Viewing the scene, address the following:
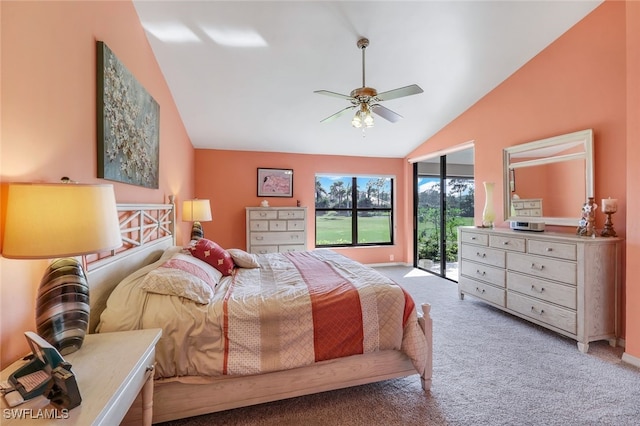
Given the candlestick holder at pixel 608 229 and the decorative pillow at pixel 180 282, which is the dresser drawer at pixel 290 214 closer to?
the decorative pillow at pixel 180 282

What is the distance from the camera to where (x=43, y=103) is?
1.27 metres

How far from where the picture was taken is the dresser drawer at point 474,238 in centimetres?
334

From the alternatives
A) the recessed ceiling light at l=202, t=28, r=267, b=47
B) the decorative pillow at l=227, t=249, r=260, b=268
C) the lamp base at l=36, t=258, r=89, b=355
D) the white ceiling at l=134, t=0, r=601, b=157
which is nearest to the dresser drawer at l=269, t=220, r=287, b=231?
the white ceiling at l=134, t=0, r=601, b=157

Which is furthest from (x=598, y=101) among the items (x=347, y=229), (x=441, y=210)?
(x=347, y=229)

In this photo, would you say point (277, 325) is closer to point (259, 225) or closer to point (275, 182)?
point (259, 225)

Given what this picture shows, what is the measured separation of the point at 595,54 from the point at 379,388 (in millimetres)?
3602

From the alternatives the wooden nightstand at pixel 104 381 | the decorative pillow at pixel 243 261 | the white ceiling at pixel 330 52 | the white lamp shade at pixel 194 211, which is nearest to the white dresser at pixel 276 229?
the white lamp shade at pixel 194 211

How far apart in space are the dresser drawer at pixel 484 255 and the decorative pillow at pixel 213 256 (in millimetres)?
2910

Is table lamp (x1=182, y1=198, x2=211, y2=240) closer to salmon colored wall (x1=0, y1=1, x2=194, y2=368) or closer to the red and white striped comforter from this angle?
salmon colored wall (x1=0, y1=1, x2=194, y2=368)

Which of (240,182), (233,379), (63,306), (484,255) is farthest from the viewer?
(240,182)

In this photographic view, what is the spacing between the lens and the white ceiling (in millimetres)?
2473

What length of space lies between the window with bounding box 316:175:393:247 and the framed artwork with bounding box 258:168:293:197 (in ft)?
2.11

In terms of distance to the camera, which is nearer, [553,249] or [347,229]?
[553,249]

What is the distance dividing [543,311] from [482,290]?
712 mm
